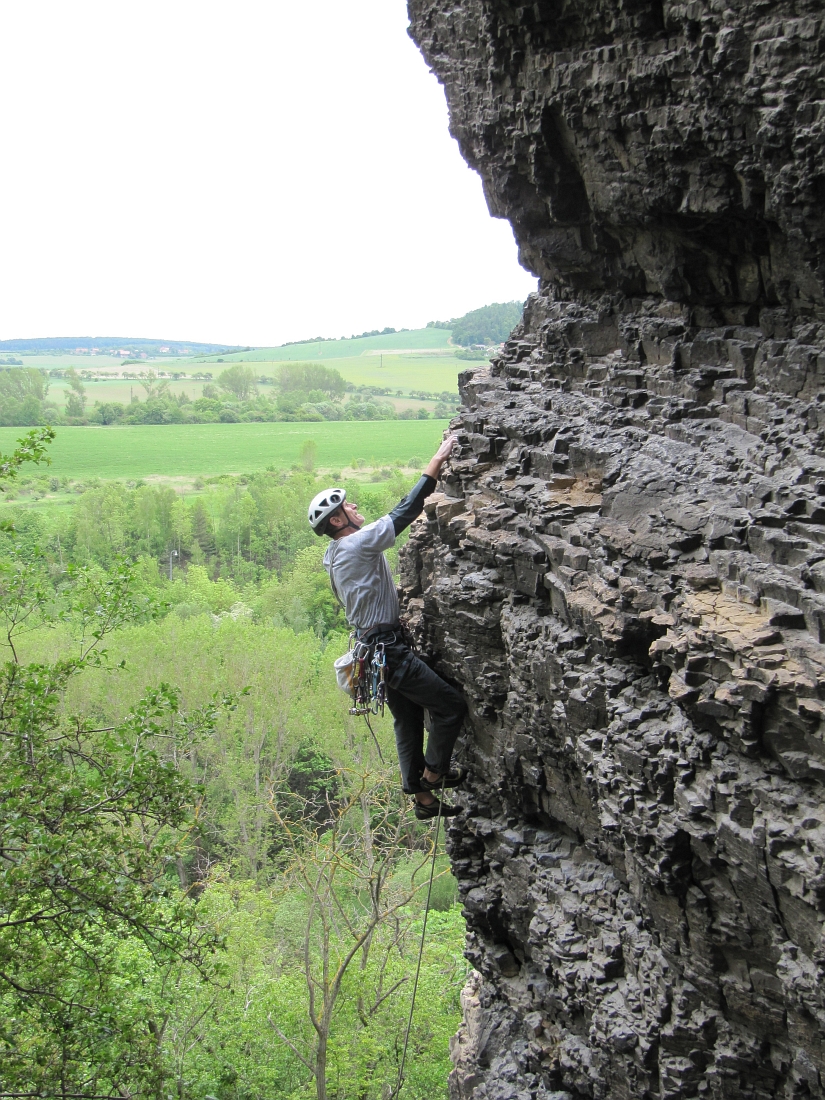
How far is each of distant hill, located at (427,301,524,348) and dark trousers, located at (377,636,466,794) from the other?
24665mm

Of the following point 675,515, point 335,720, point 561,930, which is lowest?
point 335,720

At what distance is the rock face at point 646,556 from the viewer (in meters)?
4.18

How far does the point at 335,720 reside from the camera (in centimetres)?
2686

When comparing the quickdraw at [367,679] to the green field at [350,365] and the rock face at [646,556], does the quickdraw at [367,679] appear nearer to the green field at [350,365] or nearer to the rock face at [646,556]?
the rock face at [646,556]

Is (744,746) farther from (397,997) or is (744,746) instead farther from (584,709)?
(397,997)

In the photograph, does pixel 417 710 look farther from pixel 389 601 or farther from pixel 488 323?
pixel 488 323

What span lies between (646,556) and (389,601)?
8.65 ft

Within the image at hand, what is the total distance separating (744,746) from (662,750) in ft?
1.85

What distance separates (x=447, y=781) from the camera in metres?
7.50

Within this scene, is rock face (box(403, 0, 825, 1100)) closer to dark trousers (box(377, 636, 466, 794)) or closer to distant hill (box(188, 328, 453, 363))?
dark trousers (box(377, 636, 466, 794))

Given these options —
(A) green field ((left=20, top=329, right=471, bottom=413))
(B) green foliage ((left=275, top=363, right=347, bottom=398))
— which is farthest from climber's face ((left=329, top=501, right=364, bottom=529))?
(B) green foliage ((left=275, top=363, right=347, bottom=398))

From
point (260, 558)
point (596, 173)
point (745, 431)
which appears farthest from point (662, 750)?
point (260, 558)

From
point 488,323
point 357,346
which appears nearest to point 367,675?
point 488,323

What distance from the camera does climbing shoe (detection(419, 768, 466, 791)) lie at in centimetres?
744
